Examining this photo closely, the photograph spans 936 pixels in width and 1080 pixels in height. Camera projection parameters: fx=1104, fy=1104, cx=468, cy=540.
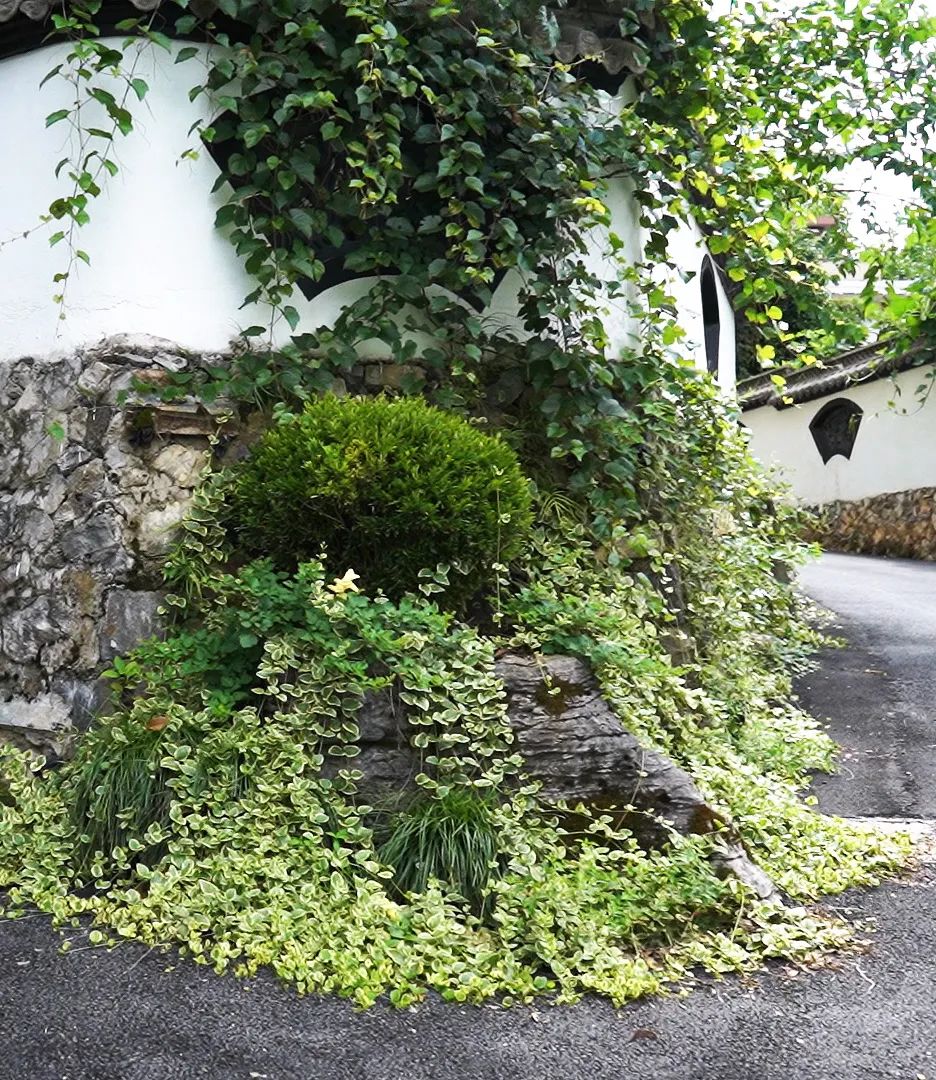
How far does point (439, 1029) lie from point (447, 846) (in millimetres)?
741

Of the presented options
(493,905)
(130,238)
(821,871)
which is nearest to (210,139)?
(130,238)

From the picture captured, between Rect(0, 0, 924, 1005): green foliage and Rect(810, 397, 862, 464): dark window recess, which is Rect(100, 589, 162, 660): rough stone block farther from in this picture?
Rect(810, 397, 862, 464): dark window recess

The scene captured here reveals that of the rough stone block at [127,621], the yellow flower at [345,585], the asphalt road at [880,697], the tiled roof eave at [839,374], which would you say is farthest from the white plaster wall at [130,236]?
the tiled roof eave at [839,374]

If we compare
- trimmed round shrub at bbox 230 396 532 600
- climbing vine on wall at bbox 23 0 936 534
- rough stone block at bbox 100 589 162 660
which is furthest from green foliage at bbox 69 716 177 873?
climbing vine on wall at bbox 23 0 936 534

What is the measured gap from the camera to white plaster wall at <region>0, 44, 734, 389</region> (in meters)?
5.05

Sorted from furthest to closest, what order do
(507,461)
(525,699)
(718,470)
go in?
(718,470), (507,461), (525,699)

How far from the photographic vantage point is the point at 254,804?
3.91m

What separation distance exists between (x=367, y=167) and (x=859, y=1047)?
389 centimetres

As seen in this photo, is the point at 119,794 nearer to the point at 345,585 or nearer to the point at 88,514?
the point at 345,585

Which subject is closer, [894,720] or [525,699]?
[525,699]

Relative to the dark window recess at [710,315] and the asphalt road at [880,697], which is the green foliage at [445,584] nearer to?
the asphalt road at [880,697]

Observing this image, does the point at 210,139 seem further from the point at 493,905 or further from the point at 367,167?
the point at 493,905

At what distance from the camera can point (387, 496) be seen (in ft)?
14.1

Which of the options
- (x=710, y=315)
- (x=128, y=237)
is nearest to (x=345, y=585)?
(x=128, y=237)
